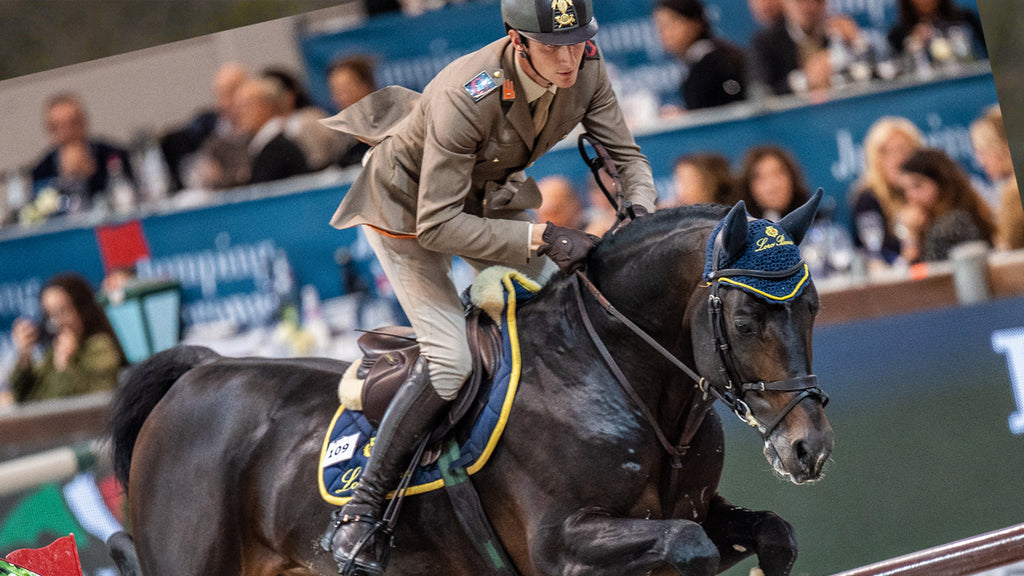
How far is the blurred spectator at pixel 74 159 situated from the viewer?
22.4 ft

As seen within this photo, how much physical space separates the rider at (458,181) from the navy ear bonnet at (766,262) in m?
0.44

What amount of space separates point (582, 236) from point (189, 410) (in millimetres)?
1647

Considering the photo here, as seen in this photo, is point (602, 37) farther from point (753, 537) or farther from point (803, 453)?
point (803, 453)

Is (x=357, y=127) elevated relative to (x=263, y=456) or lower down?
elevated

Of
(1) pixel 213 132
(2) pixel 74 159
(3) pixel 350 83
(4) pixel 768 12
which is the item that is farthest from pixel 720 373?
(2) pixel 74 159

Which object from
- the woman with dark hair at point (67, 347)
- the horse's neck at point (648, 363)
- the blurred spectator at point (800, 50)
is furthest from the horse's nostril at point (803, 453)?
the woman with dark hair at point (67, 347)

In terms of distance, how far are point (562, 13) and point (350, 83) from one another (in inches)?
157

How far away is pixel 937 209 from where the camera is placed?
6.08m

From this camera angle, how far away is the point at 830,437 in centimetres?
233

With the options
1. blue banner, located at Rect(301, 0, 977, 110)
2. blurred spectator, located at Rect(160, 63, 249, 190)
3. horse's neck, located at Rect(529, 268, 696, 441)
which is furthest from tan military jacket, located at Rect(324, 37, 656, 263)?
blurred spectator, located at Rect(160, 63, 249, 190)

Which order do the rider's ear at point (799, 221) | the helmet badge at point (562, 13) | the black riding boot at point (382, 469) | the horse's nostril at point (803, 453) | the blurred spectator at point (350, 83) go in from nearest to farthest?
the horse's nostril at point (803, 453)
the rider's ear at point (799, 221)
the helmet badge at point (562, 13)
the black riding boot at point (382, 469)
the blurred spectator at point (350, 83)

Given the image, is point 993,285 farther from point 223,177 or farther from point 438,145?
point 223,177

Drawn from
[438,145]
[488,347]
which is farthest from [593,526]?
[438,145]

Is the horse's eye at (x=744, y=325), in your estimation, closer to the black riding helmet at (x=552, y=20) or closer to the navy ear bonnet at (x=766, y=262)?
the navy ear bonnet at (x=766, y=262)
